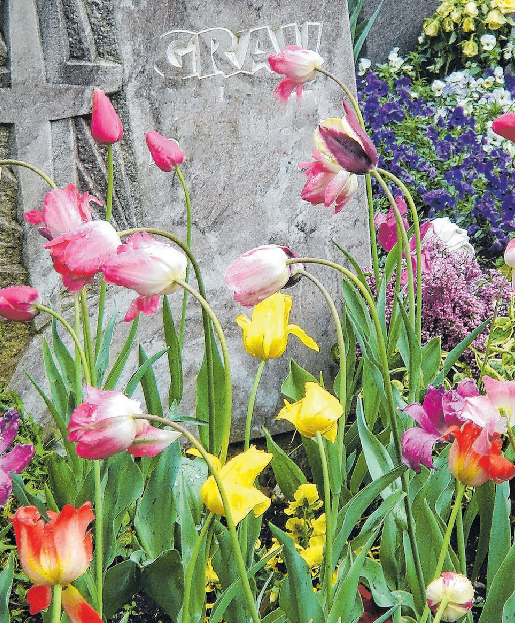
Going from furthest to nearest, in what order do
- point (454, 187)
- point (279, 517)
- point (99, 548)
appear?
1. point (454, 187)
2. point (279, 517)
3. point (99, 548)

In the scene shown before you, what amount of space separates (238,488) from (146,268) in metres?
0.27

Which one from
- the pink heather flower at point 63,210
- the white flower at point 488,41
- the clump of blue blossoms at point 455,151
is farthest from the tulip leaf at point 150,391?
the white flower at point 488,41

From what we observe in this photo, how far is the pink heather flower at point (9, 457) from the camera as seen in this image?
3.15 ft

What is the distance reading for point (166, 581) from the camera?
1131 mm

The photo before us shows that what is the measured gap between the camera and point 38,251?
1631 millimetres

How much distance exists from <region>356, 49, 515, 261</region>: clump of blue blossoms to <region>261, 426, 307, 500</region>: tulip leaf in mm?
1433

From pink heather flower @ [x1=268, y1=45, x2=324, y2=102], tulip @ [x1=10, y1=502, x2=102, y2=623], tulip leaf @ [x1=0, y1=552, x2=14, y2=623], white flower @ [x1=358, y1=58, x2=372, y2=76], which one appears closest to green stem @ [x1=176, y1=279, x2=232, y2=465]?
tulip @ [x1=10, y1=502, x2=102, y2=623]

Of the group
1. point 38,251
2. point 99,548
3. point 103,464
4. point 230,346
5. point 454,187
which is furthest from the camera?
point 454,187

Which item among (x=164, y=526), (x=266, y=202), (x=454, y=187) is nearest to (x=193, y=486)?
(x=164, y=526)

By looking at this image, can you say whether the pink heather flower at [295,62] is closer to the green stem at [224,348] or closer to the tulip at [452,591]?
the green stem at [224,348]

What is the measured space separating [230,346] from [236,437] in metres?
0.22

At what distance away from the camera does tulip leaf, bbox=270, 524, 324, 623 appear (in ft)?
Result: 3.17

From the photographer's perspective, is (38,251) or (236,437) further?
(236,437)

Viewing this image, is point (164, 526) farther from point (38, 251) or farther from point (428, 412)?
point (38, 251)
